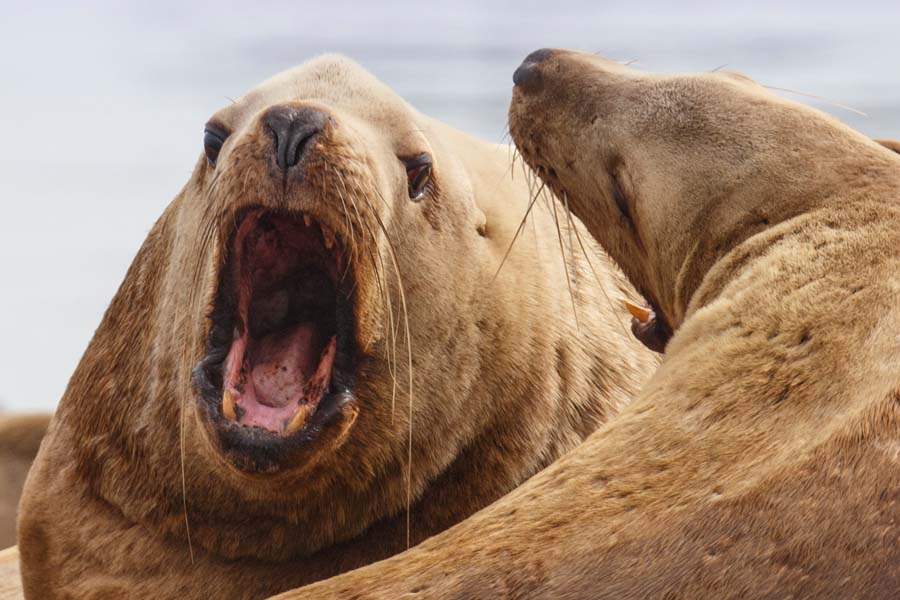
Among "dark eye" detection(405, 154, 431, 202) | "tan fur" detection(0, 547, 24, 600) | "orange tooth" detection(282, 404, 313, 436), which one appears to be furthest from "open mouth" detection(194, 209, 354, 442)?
"tan fur" detection(0, 547, 24, 600)

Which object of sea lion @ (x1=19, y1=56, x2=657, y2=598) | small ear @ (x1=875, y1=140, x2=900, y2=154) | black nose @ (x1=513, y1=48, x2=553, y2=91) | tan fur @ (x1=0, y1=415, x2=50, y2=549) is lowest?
tan fur @ (x1=0, y1=415, x2=50, y2=549)

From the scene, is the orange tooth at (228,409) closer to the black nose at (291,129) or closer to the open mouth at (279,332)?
the open mouth at (279,332)

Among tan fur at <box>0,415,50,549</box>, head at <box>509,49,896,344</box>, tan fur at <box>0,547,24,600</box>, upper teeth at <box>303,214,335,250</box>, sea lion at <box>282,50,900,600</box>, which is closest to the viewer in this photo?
sea lion at <box>282,50,900,600</box>

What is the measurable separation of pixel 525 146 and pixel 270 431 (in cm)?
99

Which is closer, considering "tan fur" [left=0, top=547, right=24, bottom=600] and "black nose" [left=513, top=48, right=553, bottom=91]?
"black nose" [left=513, top=48, right=553, bottom=91]

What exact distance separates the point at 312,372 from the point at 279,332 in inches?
9.1

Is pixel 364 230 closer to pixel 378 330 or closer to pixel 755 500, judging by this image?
pixel 378 330

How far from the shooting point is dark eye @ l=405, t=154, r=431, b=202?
4.29 meters

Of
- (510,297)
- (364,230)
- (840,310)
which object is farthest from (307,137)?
(840,310)

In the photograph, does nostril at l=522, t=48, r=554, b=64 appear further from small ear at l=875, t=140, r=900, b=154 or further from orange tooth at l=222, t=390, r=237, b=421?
orange tooth at l=222, t=390, r=237, b=421

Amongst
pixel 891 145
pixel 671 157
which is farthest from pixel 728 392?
pixel 891 145

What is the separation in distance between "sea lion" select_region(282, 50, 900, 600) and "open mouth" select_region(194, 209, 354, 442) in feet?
2.59

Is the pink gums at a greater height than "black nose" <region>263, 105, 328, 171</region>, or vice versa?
"black nose" <region>263, 105, 328, 171</region>

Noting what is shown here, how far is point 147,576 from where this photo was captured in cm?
430
